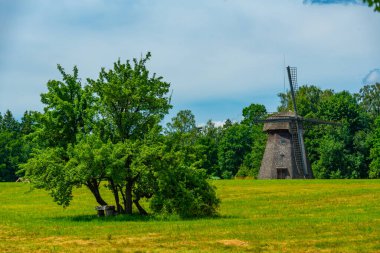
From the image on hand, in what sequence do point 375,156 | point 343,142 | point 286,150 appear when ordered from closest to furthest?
point 286,150, point 375,156, point 343,142

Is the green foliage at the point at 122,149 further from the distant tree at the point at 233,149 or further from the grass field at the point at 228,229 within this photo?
the distant tree at the point at 233,149

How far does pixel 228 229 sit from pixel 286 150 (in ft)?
205

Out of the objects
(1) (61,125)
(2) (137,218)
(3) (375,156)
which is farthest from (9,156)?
(2) (137,218)

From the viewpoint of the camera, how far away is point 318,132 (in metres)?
112

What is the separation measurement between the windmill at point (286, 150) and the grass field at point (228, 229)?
3788cm

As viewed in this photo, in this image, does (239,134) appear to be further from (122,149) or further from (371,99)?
(122,149)

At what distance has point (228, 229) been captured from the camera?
30.3m

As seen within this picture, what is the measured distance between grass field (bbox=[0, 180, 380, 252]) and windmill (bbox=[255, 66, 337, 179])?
37883 mm

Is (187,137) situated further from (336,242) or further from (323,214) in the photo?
(336,242)

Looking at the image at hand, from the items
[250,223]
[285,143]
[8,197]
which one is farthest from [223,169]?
[250,223]

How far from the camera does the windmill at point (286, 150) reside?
9100 centimetres

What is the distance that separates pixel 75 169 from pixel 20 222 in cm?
536

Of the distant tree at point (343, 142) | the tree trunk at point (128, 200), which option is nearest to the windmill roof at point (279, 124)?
the distant tree at point (343, 142)

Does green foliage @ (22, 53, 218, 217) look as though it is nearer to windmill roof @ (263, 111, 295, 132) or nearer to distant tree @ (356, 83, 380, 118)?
windmill roof @ (263, 111, 295, 132)
